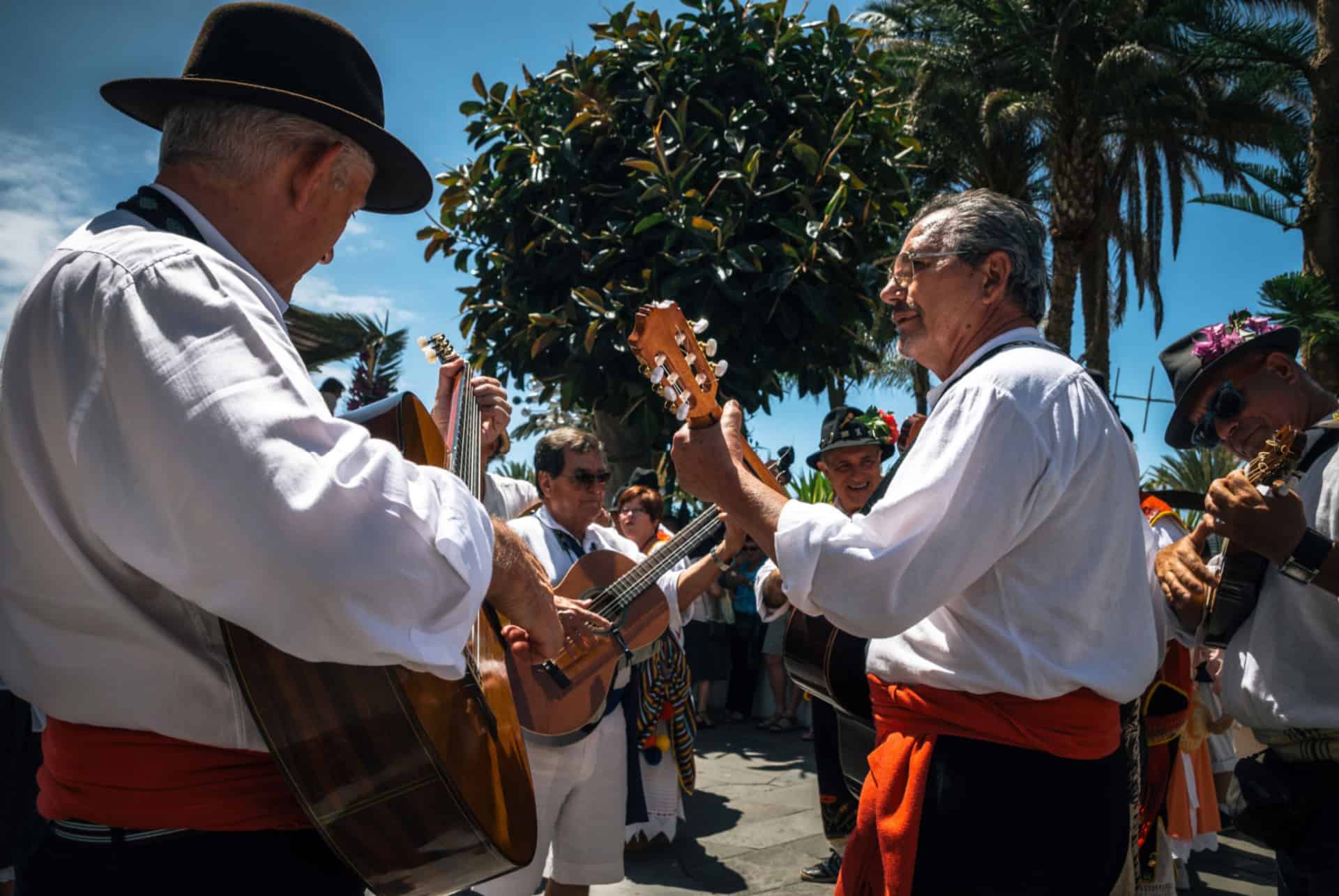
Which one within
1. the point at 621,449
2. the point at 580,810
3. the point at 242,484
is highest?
the point at 621,449

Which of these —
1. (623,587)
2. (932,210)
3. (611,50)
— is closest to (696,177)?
(611,50)

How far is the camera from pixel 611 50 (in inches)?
253

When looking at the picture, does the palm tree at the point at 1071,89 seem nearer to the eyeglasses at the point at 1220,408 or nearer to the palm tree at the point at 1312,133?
the palm tree at the point at 1312,133

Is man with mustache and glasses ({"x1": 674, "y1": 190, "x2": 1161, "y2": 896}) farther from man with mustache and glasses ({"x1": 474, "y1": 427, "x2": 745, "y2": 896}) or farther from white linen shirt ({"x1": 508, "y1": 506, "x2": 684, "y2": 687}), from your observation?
white linen shirt ({"x1": 508, "y1": 506, "x2": 684, "y2": 687})

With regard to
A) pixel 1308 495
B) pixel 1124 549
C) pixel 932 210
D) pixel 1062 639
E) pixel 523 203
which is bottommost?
pixel 1062 639

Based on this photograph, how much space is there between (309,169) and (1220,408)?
8.81 ft

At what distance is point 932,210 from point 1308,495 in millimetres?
→ 1365

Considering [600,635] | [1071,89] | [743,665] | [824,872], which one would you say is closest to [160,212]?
[600,635]

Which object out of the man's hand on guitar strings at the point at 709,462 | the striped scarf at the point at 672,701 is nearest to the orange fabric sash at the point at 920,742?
the man's hand on guitar strings at the point at 709,462

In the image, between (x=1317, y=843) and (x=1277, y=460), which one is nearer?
(x=1317, y=843)

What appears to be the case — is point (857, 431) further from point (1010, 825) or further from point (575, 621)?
point (1010, 825)

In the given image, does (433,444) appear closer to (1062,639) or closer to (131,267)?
(131,267)

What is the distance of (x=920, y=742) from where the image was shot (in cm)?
194

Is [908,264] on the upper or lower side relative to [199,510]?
upper
